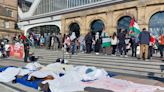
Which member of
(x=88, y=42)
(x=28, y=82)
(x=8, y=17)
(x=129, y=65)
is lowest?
(x=28, y=82)

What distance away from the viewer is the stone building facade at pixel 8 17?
60.0 m

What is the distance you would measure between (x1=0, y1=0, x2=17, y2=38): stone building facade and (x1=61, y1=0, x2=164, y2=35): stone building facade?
27132 mm

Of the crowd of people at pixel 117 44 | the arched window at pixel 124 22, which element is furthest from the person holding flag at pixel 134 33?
the arched window at pixel 124 22

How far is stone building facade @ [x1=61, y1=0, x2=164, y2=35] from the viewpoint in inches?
1066

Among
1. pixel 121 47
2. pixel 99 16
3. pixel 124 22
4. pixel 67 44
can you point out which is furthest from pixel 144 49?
pixel 99 16

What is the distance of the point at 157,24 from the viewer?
26.9 meters

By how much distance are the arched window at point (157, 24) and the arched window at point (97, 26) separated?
6772mm

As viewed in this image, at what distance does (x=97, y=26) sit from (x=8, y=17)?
34838 millimetres

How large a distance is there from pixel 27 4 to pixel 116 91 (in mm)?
68087

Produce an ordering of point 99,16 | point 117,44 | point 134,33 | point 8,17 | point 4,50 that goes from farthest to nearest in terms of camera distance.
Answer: point 8,17 → point 99,16 → point 4,50 → point 117,44 → point 134,33

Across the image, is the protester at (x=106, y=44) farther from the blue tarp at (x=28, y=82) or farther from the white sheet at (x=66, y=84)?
the white sheet at (x=66, y=84)

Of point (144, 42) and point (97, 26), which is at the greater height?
point (97, 26)

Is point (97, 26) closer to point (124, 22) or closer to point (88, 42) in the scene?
point (124, 22)

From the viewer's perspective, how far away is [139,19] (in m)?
27.5
